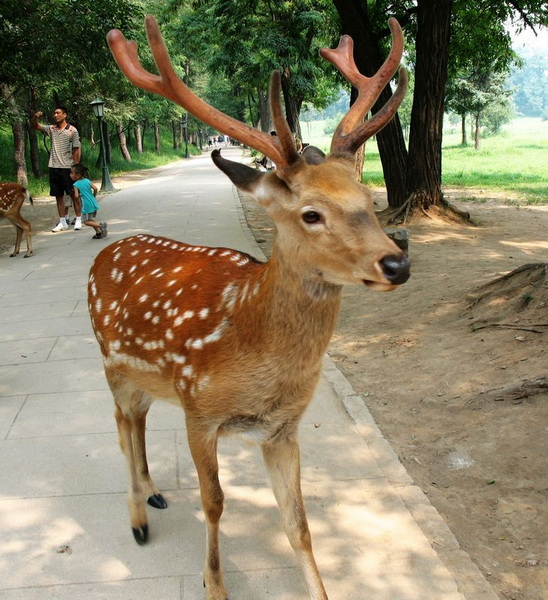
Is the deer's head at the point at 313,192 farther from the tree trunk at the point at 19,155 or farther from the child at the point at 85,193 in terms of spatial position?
the tree trunk at the point at 19,155

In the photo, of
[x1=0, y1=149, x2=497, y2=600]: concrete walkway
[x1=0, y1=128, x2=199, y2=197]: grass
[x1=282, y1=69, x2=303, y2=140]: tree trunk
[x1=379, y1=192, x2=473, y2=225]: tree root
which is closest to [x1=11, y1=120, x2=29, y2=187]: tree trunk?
[x1=0, y1=128, x2=199, y2=197]: grass

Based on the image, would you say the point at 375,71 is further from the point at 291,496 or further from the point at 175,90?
the point at 291,496

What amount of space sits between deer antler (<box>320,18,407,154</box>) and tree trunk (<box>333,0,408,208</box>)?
25.7ft

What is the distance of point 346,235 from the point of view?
2109 mm

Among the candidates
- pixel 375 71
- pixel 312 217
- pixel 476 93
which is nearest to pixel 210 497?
pixel 312 217

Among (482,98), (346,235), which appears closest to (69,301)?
(346,235)

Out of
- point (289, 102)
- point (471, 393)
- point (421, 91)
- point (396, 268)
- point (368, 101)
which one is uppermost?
point (289, 102)

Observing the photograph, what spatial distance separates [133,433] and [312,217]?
1798mm

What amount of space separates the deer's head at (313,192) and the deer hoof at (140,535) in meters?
1.63

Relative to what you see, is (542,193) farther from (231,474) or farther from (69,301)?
(231,474)

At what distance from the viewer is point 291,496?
2746 millimetres

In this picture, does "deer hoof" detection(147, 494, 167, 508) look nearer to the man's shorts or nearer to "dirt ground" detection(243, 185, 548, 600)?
"dirt ground" detection(243, 185, 548, 600)

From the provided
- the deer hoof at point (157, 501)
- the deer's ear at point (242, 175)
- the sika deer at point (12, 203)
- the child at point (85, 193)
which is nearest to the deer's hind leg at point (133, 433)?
Answer: the deer hoof at point (157, 501)

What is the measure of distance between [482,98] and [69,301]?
4169 cm
